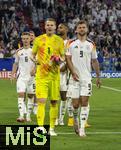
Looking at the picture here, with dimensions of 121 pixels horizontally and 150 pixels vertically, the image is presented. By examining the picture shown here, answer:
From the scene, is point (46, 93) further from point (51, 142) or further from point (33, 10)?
point (33, 10)

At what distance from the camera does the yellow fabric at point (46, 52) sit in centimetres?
1302

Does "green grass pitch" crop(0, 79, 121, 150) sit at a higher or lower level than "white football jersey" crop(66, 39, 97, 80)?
lower

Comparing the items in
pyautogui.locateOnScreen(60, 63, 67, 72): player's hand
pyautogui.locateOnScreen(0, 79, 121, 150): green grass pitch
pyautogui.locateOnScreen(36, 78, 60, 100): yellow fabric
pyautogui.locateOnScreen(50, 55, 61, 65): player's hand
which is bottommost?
pyautogui.locateOnScreen(0, 79, 121, 150): green grass pitch

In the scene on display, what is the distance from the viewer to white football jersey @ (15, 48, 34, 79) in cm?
1627

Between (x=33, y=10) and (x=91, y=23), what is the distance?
4.13 meters

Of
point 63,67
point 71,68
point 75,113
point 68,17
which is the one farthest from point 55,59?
point 68,17

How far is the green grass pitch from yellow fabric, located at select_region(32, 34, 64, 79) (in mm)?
1355

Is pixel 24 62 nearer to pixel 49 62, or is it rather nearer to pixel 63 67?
pixel 63 67

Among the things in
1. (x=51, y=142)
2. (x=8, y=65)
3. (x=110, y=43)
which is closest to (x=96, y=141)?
(x=51, y=142)

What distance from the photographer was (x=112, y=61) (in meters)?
36.5

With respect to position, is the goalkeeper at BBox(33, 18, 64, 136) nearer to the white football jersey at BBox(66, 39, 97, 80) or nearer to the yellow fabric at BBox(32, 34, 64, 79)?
the yellow fabric at BBox(32, 34, 64, 79)

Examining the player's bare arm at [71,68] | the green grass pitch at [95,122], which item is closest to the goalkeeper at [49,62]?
the player's bare arm at [71,68]

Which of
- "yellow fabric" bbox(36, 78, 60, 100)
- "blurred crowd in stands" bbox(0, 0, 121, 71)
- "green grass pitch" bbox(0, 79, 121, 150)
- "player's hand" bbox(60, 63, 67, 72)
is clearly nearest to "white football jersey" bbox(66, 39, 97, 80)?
"yellow fabric" bbox(36, 78, 60, 100)

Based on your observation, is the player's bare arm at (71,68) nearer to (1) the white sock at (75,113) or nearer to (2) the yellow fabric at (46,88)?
(2) the yellow fabric at (46,88)
